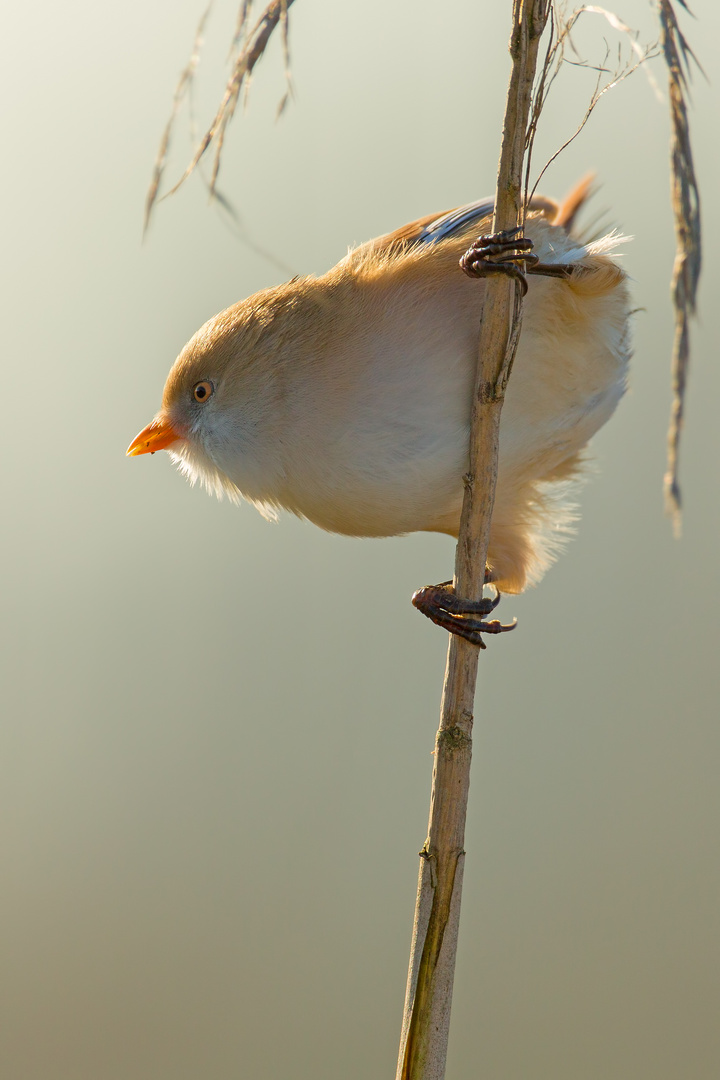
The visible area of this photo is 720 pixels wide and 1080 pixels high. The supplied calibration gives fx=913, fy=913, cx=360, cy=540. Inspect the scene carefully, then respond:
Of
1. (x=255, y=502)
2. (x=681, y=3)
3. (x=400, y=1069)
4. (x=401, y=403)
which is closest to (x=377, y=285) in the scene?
(x=401, y=403)

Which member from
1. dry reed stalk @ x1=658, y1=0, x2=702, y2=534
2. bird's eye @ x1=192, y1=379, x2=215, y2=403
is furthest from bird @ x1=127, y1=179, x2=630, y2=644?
dry reed stalk @ x1=658, y1=0, x2=702, y2=534

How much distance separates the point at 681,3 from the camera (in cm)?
81

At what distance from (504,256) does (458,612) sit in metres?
0.37

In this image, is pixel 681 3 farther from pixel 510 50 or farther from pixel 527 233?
pixel 527 233

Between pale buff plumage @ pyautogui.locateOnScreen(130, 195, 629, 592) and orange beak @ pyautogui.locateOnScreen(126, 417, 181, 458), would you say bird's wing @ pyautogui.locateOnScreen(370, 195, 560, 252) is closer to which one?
pale buff plumage @ pyautogui.locateOnScreen(130, 195, 629, 592)

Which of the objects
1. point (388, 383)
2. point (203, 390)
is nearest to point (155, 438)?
point (203, 390)

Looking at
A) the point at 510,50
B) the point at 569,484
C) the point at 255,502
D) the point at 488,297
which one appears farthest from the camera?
the point at 569,484

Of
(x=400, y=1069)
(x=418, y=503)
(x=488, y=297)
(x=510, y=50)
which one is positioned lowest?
(x=400, y=1069)

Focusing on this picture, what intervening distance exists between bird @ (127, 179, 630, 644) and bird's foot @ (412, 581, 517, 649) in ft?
0.29

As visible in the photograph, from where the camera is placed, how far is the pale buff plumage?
39.3 inches

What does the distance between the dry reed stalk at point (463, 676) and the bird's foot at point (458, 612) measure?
1cm

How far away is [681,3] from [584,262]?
295mm

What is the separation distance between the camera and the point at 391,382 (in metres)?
1.00

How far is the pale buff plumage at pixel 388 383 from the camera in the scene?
1.00 meters
